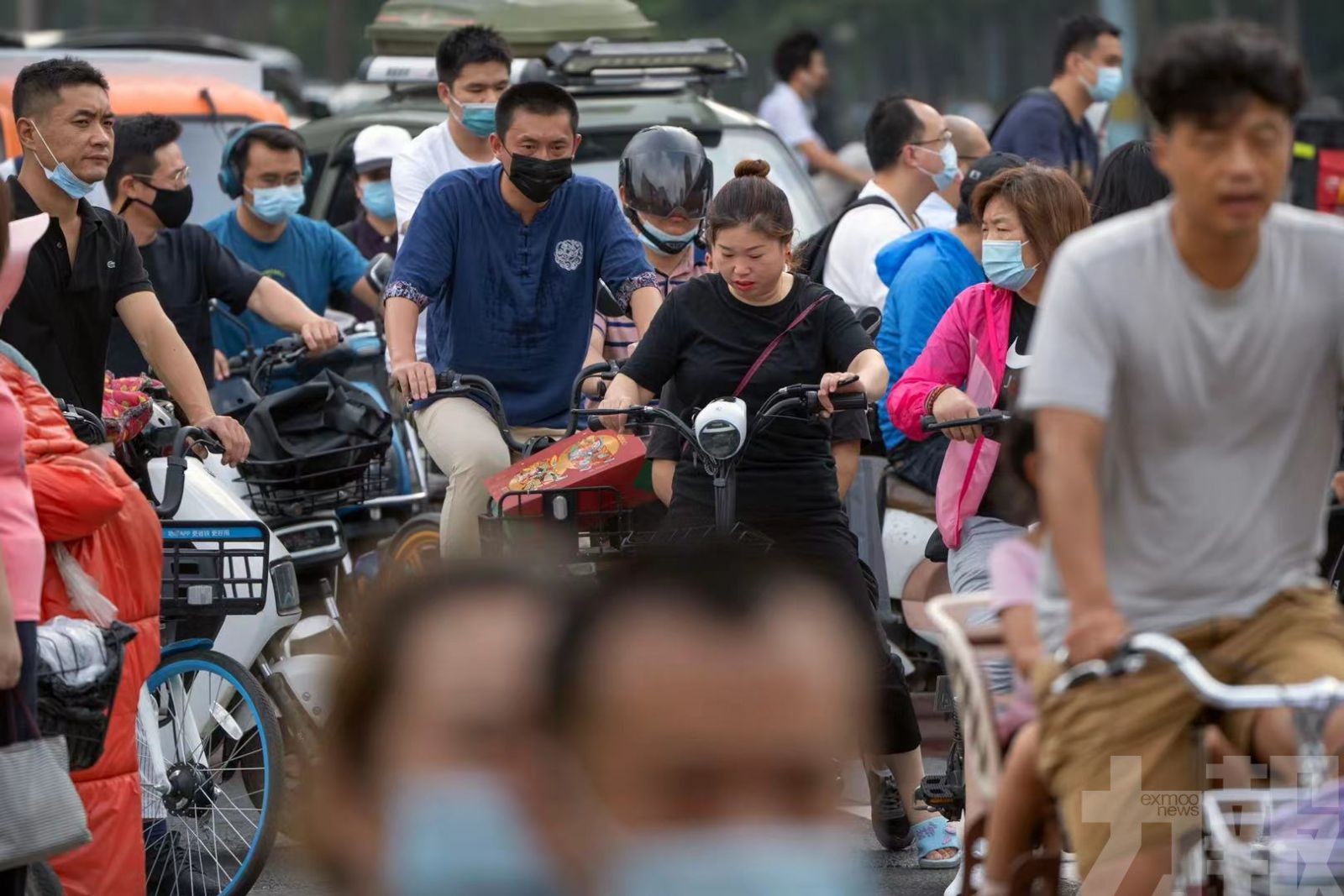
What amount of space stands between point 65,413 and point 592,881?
472cm

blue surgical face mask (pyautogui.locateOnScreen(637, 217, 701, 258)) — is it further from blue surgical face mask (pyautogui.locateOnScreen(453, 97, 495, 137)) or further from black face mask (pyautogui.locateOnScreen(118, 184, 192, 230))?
black face mask (pyautogui.locateOnScreen(118, 184, 192, 230))

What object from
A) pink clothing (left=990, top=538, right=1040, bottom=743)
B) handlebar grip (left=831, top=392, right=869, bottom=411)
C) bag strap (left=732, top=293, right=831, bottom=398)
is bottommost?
pink clothing (left=990, top=538, right=1040, bottom=743)

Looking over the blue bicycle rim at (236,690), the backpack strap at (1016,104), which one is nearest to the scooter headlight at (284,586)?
the blue bicycle rim at (236,690)

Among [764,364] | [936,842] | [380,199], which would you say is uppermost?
[380,199]

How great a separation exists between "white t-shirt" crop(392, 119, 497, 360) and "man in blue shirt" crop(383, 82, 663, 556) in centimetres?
150

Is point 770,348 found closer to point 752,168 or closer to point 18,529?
point 752,168

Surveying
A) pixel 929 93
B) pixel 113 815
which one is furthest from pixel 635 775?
pixel 929 93

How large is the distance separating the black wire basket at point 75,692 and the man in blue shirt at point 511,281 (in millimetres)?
2349

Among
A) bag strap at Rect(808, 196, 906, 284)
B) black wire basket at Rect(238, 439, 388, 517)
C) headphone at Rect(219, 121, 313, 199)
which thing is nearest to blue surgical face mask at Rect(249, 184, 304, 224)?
headphone at Rect(219, 121, 313, 199)

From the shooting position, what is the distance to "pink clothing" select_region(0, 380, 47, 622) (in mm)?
4891

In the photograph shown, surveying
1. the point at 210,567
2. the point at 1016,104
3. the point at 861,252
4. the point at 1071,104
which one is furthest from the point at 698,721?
the point at 1071,104

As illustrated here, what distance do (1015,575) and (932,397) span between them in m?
1.99

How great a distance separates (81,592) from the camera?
5.68 meters

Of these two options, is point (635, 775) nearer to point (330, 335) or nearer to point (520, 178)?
point (520, 178)
